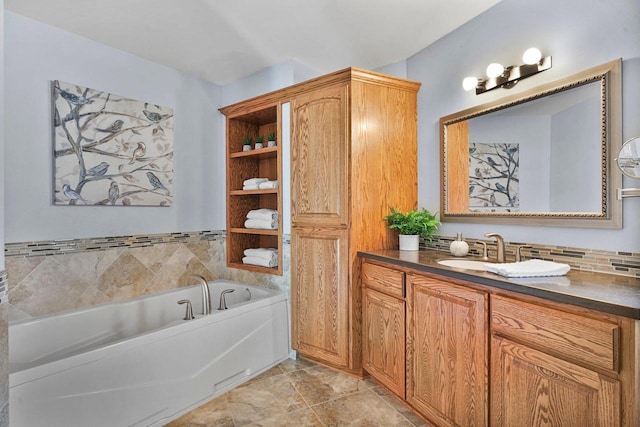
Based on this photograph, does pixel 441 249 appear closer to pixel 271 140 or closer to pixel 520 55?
pixel 520 55

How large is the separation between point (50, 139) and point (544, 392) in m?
3.15

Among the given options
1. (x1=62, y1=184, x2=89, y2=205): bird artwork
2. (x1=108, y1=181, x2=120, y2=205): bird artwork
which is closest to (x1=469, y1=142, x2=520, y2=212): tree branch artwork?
(x1=108, y1=181, x2=120, y2=205): bird artwork

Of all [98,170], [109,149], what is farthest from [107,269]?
[109,149]

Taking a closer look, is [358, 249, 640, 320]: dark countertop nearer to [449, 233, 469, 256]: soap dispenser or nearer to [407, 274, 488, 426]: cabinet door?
[407, 274, 488, 426]: cabinet door

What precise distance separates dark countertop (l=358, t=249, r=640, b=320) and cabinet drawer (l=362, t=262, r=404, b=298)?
0.18 metres

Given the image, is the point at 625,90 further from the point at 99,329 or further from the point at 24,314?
the point at 24,314

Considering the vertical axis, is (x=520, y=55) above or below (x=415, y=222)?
above

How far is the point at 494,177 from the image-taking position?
7.29 feet

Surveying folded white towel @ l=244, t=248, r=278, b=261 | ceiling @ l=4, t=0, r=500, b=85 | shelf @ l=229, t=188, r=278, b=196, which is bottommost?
folded white towel @ l=244, t=248, r=278, b=261

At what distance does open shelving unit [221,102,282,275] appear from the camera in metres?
3.40

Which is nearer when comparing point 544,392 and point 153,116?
point 544,392

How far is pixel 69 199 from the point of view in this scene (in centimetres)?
251

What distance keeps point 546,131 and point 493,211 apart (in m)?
0.54

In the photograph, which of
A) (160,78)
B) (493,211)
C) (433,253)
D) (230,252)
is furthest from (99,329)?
(493,211)
